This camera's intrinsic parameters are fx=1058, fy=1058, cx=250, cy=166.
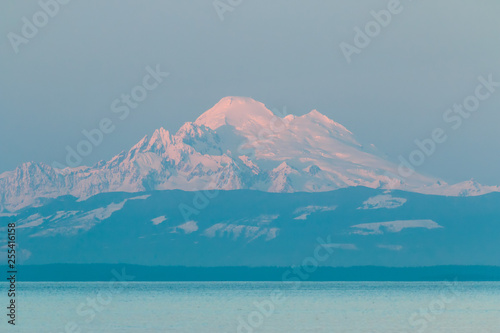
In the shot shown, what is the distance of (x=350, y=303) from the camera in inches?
6147

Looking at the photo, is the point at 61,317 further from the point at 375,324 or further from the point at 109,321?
the point at 375,324

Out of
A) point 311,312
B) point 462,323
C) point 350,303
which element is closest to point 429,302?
point 350,303

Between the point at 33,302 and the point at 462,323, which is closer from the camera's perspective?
the point at 462,323

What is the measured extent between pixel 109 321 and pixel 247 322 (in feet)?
49.1

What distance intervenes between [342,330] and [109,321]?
2617cm

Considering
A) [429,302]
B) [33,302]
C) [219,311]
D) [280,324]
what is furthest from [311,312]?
[33,302]

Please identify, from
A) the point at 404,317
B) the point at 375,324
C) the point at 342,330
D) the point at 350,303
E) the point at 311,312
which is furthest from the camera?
the point at 350,303

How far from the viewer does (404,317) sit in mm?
122062

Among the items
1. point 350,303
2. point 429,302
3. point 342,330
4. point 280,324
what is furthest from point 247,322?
point 429,302

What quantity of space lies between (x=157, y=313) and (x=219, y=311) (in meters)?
8.80

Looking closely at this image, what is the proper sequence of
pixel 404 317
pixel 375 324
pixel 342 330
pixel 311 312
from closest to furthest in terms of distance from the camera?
pixel 342 330 < pixel 375 324 < pixel 404 317 < pixel 311 312

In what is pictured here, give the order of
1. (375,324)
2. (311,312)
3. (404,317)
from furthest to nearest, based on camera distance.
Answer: (311,312) < (404,317) < (375,324)

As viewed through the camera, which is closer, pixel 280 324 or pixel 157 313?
pixel 280 324

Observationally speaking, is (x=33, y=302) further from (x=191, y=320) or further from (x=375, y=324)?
(x=375, y=324)
